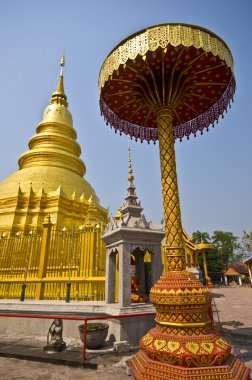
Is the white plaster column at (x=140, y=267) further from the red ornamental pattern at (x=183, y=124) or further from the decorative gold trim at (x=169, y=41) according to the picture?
the decorative gold trim at (x=169, y=41)

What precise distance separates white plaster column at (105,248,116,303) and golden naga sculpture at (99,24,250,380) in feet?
8.13

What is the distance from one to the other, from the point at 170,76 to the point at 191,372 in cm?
546

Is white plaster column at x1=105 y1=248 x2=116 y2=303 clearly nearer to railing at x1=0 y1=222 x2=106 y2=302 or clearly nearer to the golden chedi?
railing at x1=0 y1=222 x2=106 y2=302

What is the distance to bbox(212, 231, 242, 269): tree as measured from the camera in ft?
174

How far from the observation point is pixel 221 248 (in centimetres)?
5366

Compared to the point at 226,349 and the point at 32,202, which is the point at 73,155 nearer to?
the point at 32,202

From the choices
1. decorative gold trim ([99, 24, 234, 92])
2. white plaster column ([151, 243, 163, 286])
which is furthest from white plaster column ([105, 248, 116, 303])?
decorative gold trim ([99, 24, 234, 92])

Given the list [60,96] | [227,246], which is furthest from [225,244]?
[60,96]

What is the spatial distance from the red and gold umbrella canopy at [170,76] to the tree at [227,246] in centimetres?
5186

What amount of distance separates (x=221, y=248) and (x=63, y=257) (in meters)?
52.0

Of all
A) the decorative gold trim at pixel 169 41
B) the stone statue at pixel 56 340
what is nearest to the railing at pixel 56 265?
the stone statue at pixel 56 340

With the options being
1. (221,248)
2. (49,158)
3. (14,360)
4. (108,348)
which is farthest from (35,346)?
(221,248)

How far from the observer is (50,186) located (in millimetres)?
19156

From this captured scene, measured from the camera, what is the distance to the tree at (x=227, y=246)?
5300 centimetres
